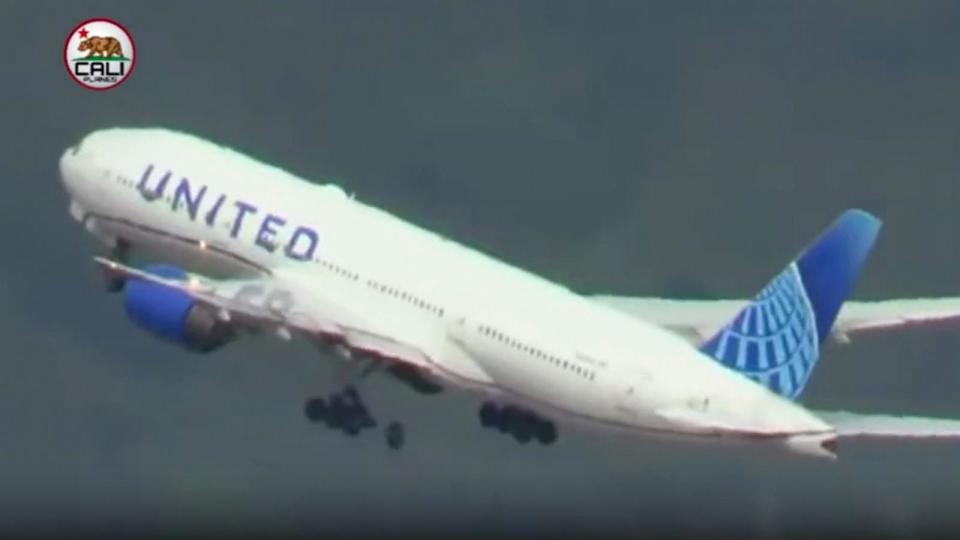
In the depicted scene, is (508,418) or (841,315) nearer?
(508,418)

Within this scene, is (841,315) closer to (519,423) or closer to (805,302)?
(519,423)

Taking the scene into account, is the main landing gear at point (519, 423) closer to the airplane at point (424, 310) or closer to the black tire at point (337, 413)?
the airplane at point (424, 310)

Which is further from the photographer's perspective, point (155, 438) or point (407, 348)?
point (155, 438)

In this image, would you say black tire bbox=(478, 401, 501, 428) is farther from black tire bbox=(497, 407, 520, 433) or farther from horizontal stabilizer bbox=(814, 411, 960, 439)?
horizontal stabilizer bbox=(814, 411, 960, 439)

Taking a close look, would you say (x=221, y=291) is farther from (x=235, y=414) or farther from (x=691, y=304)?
(x=235, y=414)

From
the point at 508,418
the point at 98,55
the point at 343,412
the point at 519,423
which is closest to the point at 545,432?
the point at 519,423

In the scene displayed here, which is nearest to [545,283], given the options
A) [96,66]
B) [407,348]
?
[407,348]
